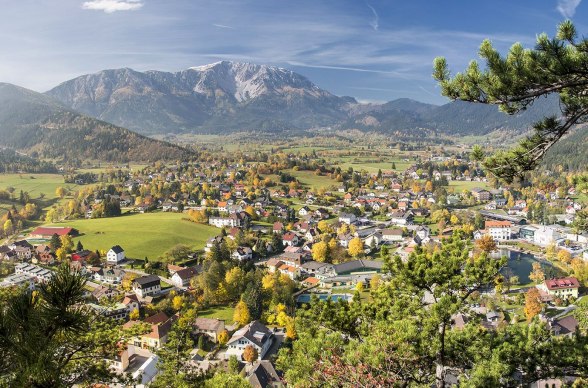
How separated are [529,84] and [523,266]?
38.2m

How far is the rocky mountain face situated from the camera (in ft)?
385

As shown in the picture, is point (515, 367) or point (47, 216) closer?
point (515, 367)

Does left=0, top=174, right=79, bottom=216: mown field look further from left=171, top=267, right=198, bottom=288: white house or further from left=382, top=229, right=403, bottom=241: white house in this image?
left=382, top=229, right=403, bottom=241: white house

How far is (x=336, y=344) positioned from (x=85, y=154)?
124881 mm

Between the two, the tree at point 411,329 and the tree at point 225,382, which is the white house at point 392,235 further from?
the tree at point 411,329

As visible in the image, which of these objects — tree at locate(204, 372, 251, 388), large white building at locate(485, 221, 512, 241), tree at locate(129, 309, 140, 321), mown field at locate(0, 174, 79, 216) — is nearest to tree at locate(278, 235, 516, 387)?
tree at locate(204, 372, 251, 388)

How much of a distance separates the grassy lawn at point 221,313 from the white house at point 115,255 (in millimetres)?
14132

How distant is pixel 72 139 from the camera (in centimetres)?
12450

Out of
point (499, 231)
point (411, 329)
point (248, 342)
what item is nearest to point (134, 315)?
point (248, 342)

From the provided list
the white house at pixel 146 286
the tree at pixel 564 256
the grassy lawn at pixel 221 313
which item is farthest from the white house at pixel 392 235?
the white house at pixel 146 286

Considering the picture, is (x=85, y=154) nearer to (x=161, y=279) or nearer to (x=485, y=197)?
(x=161, y=279)

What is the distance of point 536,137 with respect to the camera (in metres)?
7.21

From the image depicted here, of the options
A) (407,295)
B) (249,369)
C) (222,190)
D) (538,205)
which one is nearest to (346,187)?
(222,190)

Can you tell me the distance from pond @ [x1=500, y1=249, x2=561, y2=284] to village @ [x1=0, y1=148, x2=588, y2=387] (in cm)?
17
